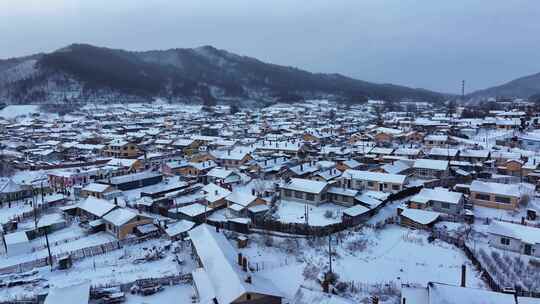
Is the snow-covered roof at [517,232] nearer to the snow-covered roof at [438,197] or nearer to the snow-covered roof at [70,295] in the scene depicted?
the snow-covered roof at [438,197]

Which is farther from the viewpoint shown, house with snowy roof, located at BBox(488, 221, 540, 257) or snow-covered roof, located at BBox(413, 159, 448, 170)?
snow-covered roof, located at BBox(413, 159, 448, 170)

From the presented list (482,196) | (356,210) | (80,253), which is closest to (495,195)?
(482,196)

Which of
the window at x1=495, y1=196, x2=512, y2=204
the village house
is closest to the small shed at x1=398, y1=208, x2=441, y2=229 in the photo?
the window at x1=495, y1=196, x2=512, y2=204

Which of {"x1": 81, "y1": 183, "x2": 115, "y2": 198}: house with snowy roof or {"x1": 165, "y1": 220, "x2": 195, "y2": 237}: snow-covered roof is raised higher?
{"x1": 81, "y1": 183, "x2": 115, "y2": 198}: house with snowy roof

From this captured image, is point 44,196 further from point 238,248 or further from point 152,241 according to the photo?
point 238,248

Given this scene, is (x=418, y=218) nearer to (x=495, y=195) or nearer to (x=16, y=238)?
(x=495, y=195)

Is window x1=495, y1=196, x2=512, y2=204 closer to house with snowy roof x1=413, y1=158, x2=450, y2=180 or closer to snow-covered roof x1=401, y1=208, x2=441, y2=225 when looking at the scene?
snow-covered roof x1=401, y1=208, x2=441, y2=225

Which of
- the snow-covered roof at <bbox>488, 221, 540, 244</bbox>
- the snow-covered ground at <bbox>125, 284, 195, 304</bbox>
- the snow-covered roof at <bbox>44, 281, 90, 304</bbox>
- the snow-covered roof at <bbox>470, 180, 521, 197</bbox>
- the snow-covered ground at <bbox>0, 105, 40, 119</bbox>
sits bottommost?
the snow-covered ground at <bbox>125, 284, 195, 304</bbox>
